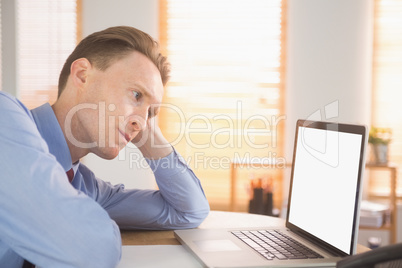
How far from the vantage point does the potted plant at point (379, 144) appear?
3424 mm

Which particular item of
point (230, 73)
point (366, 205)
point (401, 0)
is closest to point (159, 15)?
point (230, 73)

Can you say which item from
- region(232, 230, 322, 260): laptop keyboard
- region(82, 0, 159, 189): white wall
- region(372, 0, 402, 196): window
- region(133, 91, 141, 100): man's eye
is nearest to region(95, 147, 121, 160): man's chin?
region(133, 91, 141, 100): man's eye

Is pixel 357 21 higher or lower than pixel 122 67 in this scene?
higher

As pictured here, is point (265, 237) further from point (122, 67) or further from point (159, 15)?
point (159, 15)

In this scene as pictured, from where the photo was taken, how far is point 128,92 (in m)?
1.10

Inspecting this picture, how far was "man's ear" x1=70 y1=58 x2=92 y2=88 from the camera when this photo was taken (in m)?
1.15

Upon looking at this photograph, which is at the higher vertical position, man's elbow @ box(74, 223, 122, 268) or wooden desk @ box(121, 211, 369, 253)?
man's elbow @ box(74, 223, 122, 268)

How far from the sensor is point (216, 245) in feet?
3.43

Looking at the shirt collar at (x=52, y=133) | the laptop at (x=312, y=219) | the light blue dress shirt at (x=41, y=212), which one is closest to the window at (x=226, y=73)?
the laptop at (x=312, y=219)

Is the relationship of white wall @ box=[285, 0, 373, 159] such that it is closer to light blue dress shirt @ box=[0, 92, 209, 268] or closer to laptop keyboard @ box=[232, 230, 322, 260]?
laptop keyboard @ box=[232, 230, 322, 260]

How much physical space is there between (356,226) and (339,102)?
3.03m

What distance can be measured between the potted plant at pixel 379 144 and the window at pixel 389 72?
0.31 meters

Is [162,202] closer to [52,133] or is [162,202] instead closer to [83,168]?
[83,168]

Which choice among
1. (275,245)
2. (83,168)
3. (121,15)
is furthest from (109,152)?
(121,15)
